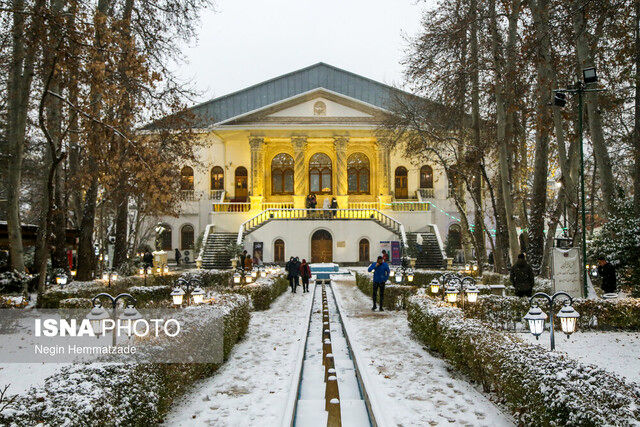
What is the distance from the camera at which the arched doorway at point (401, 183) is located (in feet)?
128

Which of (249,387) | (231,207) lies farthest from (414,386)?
(231,207)

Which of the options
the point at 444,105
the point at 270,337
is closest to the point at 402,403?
the point at 270,337

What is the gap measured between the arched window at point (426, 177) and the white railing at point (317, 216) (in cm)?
646

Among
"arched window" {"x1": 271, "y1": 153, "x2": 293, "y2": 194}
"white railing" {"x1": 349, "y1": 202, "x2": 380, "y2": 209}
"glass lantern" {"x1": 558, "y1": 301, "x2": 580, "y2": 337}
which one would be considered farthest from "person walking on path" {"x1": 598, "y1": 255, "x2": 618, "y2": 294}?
A: "arched window" {"x1": 271, "y1": 153, "x2": 293, "y2": 194}

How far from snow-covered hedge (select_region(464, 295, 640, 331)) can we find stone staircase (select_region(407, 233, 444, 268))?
64.7 ft

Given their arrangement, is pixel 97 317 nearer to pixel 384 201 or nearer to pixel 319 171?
pixel 384 201

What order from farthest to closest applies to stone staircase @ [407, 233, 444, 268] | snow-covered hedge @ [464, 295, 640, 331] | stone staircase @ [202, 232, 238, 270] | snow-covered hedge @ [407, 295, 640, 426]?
1. stone staircase @ [202, 232, 238, 270]
2. stone staircase @ [407, 233, 444, 268]
3. snow-covered hedge @ [464, 295, 640, 331]
4. snow-covered hedge @ [407, 295, 640, 426]

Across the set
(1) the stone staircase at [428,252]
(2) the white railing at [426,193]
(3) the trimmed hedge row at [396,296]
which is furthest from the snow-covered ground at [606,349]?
(2) the white railing at [426,193]

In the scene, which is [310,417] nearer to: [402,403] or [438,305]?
[402,403]

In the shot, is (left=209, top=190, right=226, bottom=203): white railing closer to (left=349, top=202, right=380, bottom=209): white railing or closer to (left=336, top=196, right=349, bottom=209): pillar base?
(left=336, top=196, right=349, bottom=209): pillar base

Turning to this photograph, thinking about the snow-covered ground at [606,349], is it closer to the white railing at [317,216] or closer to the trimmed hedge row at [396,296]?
the trimmed hedge row at [396,296]

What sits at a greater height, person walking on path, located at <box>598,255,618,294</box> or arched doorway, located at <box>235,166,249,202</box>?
arched doorway, located at <box>235,166,249,202</box>

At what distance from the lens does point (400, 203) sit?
35.4 meters

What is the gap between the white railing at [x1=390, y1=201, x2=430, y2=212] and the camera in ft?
116
